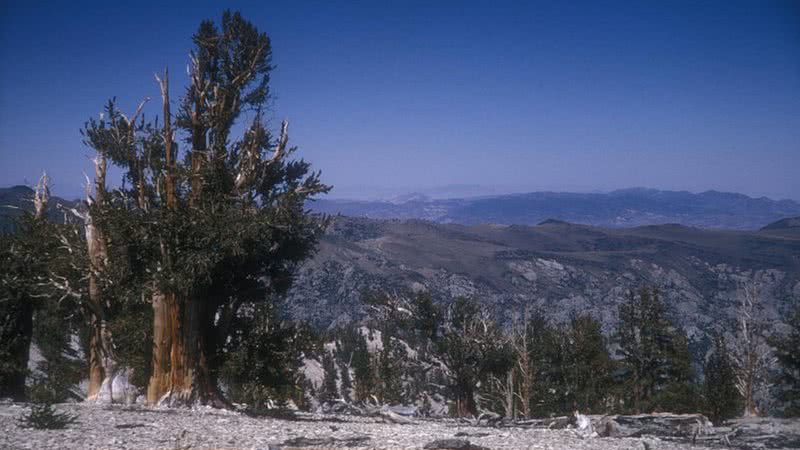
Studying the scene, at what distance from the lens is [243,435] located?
12773 mm

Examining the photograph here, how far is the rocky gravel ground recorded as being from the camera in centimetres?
1135

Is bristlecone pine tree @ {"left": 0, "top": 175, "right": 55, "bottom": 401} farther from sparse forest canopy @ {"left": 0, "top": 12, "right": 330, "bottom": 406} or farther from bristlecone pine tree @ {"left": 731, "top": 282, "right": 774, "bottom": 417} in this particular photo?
bristlecone pine tree @ {"left": 731, "top": 282, "right": 774, "bottom": 417}

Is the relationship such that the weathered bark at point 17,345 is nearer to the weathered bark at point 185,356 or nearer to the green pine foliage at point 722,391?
the weathered bark at point 185,356

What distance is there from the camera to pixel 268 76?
20750 millimetres

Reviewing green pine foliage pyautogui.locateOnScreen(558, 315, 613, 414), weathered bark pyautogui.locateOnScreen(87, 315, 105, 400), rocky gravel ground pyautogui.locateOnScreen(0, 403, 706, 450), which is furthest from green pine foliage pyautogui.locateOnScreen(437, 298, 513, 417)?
weathered bark pyautogui.locateOnScreen(87, 315, 105, 400)

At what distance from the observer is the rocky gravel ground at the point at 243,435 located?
11.4 metres

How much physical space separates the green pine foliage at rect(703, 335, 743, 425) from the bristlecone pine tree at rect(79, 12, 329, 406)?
106 ft

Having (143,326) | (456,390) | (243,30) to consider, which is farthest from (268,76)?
(456,390)

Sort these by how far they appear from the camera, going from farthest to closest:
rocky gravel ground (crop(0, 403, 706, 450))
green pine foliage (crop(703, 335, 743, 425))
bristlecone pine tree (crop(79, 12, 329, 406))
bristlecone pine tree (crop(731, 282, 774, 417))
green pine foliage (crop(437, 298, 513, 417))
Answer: green pine foliage (crop(703, 335, 743, 425))
green pine foliage (crop(437, 298, 513, 417))
bristlecone pine tree (crop(731, 282, 774, 417))
bristlecone pine tree (crop(79, 12, 329, 406))
rocky gravel ground (crop(0, 403, 706, 450))

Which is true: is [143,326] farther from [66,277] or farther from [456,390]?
[456,390]

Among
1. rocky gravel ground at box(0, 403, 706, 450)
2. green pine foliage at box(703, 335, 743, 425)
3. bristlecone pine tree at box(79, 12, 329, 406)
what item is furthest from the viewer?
green pine foliage at box(703, 335, 743, 425)

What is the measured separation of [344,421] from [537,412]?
30728mm

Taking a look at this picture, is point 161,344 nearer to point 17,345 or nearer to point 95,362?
point 95,362

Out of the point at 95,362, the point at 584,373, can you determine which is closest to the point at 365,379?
the point at 584,373
